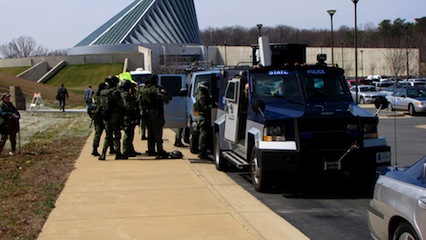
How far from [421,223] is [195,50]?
103635mm

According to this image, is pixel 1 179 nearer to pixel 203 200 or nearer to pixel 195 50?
pixel 203 200

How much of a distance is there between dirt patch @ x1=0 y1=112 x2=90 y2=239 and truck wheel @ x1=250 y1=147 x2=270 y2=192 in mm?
3376

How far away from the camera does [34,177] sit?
12047 millimetres

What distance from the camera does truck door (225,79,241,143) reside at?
40.0ft

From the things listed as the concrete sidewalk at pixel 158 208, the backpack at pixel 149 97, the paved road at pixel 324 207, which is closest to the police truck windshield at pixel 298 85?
the paved road at pixel 324 207

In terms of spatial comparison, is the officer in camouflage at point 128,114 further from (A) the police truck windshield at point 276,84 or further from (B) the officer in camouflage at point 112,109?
(A) the police truck windshield at point 276,84

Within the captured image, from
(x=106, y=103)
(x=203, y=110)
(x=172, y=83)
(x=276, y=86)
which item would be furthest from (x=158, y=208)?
(x=172, y=83)

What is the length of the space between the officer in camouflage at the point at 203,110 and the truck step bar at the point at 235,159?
2135 mm

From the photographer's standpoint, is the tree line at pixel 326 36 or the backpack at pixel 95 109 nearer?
the backpack at pixel 95 109

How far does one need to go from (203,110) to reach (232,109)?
2.57 meters

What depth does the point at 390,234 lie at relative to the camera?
5867 millimetres

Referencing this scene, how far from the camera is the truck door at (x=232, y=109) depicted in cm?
1220

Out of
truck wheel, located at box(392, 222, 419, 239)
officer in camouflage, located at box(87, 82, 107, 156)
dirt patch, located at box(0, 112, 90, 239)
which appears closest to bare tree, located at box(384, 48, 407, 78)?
dirt patch, located at box(0, 112, 90, 239)

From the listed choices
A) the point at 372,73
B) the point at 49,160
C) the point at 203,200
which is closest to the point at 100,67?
the point at 372,73
